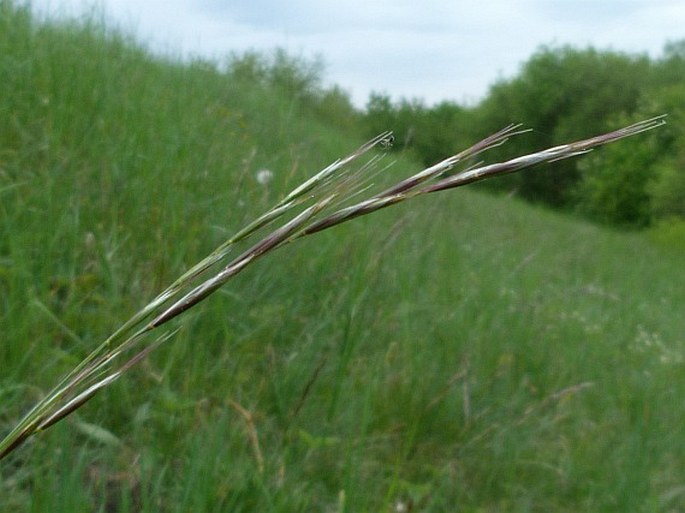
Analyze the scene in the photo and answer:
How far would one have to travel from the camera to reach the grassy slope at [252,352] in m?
1.83

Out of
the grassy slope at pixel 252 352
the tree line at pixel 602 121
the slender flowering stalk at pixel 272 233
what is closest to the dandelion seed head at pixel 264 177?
the grassy slope at pixel 252 352

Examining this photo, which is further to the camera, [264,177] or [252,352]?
[264,177]

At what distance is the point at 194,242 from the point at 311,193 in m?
1.89

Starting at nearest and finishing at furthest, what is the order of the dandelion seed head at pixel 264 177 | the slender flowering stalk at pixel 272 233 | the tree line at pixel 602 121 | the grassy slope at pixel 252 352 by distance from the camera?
the slender flowering stalk at pixel 272 233, the grassy slope at pixel 252 352, the dandelion seed head at pixel 264 177, the tree line at pixel 602 121

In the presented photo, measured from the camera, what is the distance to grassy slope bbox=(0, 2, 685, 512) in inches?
71.9

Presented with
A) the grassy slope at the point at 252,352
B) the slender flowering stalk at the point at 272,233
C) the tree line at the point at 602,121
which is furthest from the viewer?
the tree line at the point at 602,121

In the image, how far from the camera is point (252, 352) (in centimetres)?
236

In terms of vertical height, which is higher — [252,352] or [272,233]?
[272,233]

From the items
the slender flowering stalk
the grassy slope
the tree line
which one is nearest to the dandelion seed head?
the grassy slope

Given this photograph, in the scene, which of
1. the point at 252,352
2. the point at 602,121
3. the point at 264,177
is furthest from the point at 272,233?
the point at 602,121

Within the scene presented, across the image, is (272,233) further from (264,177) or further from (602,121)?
(602,121)

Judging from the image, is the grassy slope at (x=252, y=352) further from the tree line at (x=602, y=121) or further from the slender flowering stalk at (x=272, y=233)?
the tree line at (x=602, y=121)

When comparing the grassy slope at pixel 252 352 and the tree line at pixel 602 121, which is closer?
the grassy slope at pixel 252 352

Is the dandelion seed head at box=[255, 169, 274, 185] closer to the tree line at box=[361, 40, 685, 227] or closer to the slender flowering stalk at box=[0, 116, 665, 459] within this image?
the slender flowering stalk at box=[0, 116, 665, 459]
